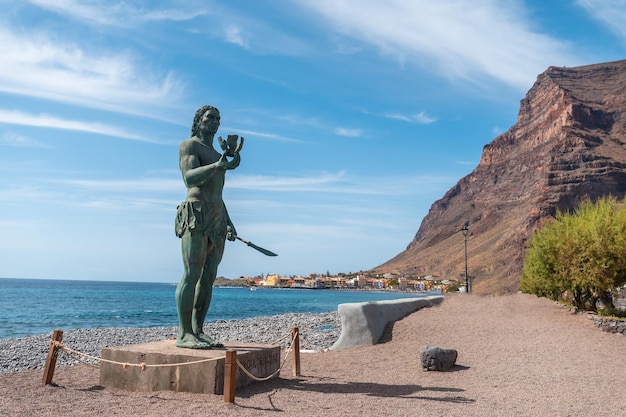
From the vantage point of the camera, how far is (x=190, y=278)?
839 centimetres

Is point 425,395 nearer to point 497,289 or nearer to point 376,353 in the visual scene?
point 376,353

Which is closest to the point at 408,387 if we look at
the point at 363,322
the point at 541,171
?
the point at 363,322

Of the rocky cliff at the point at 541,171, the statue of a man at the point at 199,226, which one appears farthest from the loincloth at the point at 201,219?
the rocky cliff at the point at 541,171

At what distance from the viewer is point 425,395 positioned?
8.30 metres

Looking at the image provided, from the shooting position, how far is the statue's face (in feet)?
28.9

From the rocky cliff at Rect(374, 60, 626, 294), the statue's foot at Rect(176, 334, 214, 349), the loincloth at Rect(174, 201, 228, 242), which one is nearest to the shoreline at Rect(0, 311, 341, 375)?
the statue's foot at Rect(176, 334, 214, 349)

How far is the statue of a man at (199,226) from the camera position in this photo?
8.38 meters

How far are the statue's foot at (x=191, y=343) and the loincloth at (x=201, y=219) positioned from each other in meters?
1.52

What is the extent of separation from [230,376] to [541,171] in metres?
157

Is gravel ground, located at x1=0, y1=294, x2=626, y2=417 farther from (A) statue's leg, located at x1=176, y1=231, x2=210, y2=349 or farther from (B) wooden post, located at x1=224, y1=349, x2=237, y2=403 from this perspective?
(A) statue's leg, located at x1=176, y1=231, x2=210, y2=349

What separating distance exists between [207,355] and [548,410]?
4.70m

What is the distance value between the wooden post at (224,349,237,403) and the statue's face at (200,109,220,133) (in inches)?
139

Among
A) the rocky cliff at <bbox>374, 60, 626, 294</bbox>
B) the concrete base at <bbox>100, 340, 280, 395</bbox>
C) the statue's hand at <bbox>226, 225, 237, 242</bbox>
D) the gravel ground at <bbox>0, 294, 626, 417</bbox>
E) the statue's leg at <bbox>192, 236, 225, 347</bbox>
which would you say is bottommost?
the gravel ground at <bbox>0, 294, 626, 417</bbox>

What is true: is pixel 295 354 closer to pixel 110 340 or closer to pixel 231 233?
pixel 231 233
